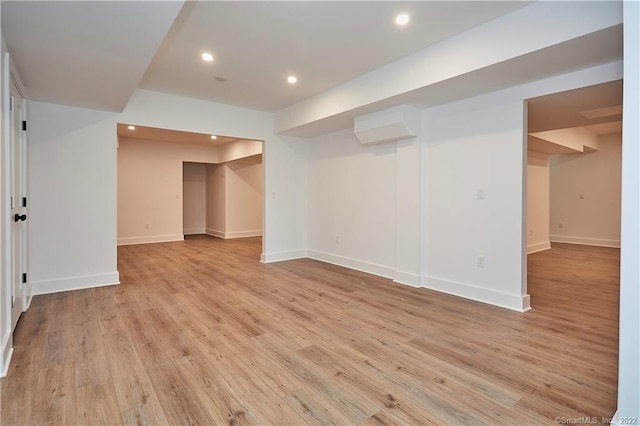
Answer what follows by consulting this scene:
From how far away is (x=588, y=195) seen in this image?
7734 millimetres

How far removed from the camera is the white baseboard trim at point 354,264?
188 inches

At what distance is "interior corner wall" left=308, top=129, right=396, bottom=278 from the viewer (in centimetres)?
478

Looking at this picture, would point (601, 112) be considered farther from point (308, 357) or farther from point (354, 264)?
point (308, 357)

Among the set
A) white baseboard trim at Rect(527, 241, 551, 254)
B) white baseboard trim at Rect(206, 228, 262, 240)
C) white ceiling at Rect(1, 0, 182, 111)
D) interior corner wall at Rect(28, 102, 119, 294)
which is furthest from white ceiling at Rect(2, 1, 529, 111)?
white baseboard trim at Rect(527, 241, 551, 254)

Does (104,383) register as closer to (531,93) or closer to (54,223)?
(54,223)

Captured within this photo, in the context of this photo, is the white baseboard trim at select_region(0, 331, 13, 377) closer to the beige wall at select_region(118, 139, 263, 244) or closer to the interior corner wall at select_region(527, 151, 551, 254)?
the beige wall at select_region(118, 139, 263, 244)

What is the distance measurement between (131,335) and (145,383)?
85cm

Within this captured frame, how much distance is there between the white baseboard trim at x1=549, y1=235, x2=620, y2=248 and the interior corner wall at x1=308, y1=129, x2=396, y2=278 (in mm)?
5888

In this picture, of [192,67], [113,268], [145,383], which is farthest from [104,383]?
[192,67]

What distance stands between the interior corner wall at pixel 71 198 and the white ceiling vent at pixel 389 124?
329 cm

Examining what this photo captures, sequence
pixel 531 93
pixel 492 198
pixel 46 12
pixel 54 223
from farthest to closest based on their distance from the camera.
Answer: pixel 54 223 → pixel 492 198 → pixel 531 93 → pixel 46 12

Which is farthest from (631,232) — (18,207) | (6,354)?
(18,207)

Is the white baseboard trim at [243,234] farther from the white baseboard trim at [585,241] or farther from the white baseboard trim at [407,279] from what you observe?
the white baseboard trim at [585,241]

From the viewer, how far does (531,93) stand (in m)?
3.21
